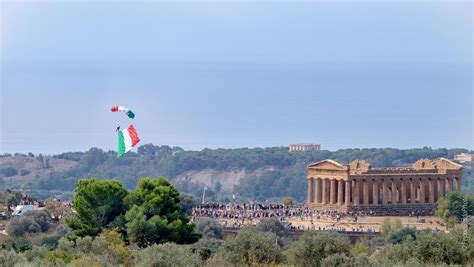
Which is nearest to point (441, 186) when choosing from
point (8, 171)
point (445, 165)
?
point (445, 165)

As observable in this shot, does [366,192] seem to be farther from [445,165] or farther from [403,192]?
[445,165]

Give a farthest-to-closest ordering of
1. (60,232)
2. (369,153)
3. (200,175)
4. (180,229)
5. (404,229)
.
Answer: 1. (200,175)
2. (369,153)
3. (404,229)
4. (60,232)
5. (180,229)

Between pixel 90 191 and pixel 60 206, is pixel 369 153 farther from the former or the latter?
pixel 90 191

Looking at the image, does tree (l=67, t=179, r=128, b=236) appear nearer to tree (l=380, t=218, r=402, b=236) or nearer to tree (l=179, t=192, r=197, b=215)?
tree (l=380, t=218, r=402, b=236)

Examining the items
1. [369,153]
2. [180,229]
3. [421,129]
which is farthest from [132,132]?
[421,129]

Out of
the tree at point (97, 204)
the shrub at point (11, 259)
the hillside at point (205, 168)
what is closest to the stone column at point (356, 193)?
the tree at point (97, 204)

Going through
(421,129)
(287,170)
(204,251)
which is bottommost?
(204,251)
